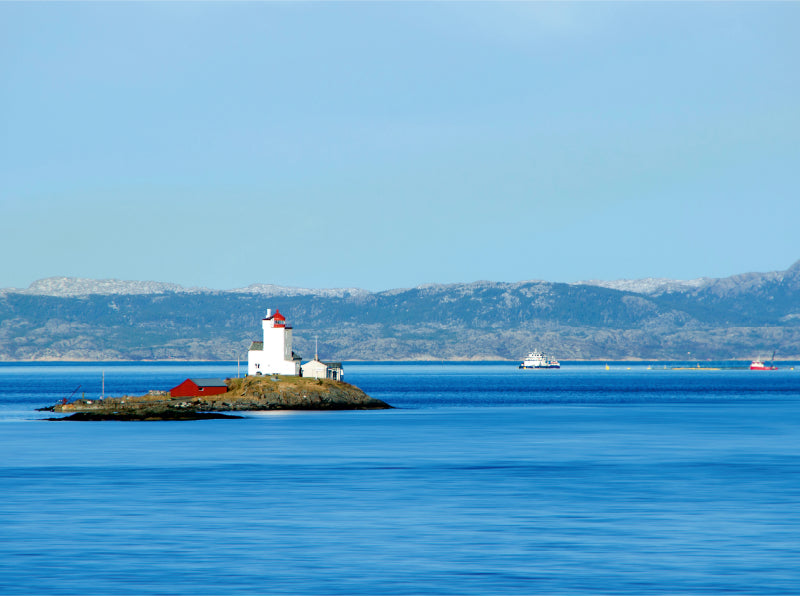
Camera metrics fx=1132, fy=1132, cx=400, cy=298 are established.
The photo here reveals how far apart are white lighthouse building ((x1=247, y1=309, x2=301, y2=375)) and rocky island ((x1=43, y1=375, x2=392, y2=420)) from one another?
188 cm

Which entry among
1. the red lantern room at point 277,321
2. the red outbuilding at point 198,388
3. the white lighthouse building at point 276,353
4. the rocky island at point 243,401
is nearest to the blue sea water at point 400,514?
the rocky island at point 243,401

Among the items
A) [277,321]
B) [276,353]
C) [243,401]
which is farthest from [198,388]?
[277,321]

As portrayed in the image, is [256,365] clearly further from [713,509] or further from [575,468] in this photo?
[713,509]

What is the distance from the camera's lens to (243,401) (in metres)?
130

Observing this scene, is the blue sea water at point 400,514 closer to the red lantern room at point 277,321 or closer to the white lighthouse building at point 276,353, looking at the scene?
the white lighthouse building at point 276,353

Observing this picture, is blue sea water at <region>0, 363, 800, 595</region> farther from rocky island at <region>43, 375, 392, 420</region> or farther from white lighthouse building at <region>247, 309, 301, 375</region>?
white lighthouse building at <region>247, 309, 301, 375</region>

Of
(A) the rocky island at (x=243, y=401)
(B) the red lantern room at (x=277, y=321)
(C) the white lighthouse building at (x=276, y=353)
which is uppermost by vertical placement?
(B) the red lantern room at (x=277, y=321)

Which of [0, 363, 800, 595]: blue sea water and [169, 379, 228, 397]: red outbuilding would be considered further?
[169, 379, 228, 397]: red outbuilding

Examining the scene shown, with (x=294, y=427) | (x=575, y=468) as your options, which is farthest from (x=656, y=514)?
(x=294, y=427)

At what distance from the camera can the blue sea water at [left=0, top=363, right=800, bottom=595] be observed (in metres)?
30.9

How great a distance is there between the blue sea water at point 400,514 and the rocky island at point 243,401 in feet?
95.4

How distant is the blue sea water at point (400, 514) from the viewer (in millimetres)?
30875

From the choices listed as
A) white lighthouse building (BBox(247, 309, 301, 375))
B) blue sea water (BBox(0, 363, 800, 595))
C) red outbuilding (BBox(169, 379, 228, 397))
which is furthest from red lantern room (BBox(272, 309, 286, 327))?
blue sea water (BBox(0, 363, 800, 595))

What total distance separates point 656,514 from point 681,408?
105m
